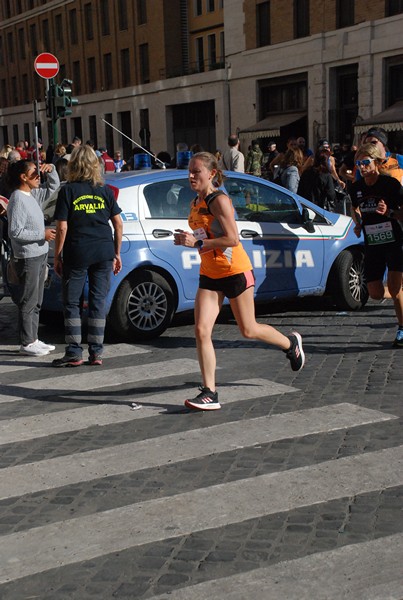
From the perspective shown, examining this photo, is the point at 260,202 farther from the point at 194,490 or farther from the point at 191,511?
the point at 191,511

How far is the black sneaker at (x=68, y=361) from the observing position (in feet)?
25.0

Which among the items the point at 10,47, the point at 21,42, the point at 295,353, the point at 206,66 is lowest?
the point at 295,353

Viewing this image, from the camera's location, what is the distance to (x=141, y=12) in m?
52.0

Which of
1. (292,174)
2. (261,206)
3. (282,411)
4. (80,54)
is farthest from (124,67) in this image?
(282,411)

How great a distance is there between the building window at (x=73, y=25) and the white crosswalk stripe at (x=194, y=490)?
181 ft

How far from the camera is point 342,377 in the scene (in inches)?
274

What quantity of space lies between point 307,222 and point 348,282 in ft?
2.88

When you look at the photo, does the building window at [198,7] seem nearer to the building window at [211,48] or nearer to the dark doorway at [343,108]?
the building window at [211,48]

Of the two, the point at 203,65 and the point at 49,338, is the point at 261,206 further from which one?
the point at 203,65

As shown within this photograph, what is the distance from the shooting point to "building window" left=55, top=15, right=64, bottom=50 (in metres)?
60.7

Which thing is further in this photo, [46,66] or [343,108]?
[343,108]

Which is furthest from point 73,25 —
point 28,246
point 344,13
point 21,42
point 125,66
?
point 28,246

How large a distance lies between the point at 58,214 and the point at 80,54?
5366 centimetres

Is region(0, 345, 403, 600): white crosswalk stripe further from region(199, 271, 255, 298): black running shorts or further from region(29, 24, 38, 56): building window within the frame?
region(29, 24, 38, 56): building window
